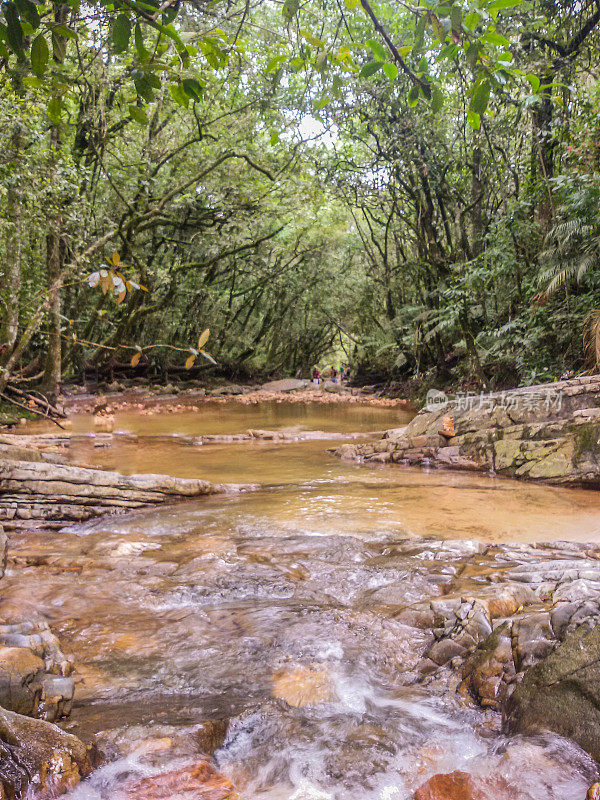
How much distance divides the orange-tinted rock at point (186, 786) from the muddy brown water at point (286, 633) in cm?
4

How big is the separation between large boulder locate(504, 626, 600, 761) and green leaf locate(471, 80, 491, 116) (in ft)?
7.13

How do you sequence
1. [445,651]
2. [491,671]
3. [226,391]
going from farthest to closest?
[226,391] < [445,651] < [491,671]

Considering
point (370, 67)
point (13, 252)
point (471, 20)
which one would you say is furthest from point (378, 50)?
point (13, 252)

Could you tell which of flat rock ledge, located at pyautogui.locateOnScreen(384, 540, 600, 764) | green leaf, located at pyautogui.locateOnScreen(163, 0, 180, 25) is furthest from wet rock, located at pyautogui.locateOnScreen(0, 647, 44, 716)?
green leaf, located at pyautogui.locateOnScreen(163, 0, 180, 25)

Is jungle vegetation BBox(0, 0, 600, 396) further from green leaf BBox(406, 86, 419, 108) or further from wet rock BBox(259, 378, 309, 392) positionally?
wet rock BBox(259, 378, 309, 392)

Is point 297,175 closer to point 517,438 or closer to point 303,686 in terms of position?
point 517,438

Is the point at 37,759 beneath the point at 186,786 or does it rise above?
above

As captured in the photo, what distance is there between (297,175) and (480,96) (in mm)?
16653

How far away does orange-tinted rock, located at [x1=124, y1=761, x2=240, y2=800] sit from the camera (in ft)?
5.79

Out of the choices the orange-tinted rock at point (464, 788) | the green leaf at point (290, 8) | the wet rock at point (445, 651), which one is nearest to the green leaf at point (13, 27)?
the green leaf at point (290, 8)

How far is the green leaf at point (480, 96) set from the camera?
1.86m

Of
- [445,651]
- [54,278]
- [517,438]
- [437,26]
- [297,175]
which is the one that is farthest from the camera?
[297,175]

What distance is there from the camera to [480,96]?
1863 millimetres

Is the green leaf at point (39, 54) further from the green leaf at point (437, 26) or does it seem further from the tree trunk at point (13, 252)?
the tree trunk at point (13, 252)
